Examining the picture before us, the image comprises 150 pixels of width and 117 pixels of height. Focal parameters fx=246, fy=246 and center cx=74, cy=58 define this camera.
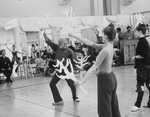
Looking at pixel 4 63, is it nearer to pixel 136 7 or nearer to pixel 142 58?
pixel 142 58

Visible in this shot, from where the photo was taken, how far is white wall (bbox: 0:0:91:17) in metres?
17.3

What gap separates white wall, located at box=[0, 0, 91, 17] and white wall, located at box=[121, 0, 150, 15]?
10.4ft

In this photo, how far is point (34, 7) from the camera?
18.3m

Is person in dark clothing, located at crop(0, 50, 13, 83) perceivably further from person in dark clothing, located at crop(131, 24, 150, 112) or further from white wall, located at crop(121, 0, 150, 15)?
white wall, located at crop(121, 0, 150, 15)

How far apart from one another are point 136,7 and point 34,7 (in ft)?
29.2

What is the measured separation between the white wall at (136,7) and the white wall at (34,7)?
10.4 feet

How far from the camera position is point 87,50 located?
14406 mm

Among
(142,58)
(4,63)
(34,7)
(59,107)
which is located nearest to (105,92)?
(142,58)

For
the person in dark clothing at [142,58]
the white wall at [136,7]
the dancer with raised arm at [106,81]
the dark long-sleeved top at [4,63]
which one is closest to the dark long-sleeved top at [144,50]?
the person in dark clothing at [142,58]

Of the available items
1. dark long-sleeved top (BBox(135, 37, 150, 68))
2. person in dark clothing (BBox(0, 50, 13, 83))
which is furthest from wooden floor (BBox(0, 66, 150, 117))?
person in dark clothing (BBox(0, 50, 13, 83))

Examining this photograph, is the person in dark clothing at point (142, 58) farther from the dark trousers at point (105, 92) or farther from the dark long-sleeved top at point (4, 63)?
the dark long-sleeved top at point (4, 63)

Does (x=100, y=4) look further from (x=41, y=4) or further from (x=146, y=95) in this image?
(x=146, y=95)

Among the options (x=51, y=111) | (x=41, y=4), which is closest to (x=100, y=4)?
(x=41, y=4)

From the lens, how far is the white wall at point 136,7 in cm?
2088
